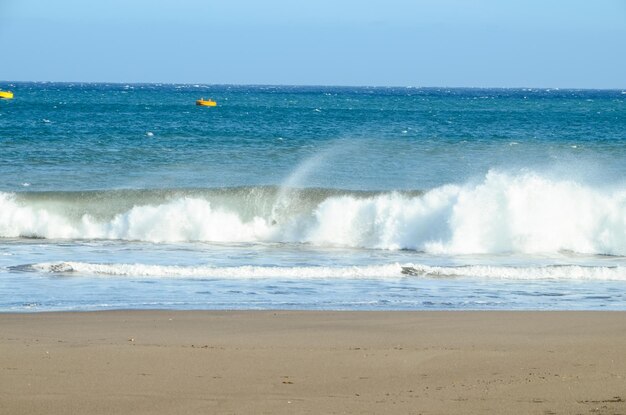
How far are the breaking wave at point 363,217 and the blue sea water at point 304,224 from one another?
4 cm

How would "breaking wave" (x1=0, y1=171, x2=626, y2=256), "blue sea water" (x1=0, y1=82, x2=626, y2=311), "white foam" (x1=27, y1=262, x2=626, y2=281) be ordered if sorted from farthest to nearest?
"breaking wave" (x1=0, y1=171, x2=626, y2=256), "white foam" (x1=27, y1=262, x2=626, y2=281), "blue sea water" (x1=0, y1=82, x2=626, y2=311)

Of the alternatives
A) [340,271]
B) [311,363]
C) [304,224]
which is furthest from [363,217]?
[311,363]

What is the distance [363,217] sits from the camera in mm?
20266

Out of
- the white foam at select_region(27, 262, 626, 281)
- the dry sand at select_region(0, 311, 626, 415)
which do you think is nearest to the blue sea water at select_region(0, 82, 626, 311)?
the white foam at select_region(27, 262, 626, 281)

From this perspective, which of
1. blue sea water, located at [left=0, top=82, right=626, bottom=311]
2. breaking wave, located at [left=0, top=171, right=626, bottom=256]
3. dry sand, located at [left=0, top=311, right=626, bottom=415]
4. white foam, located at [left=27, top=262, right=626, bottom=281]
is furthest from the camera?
breaking wave, located at [left=0, top=171, right=626, bottom=256]

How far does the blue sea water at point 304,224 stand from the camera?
12383 millimetres

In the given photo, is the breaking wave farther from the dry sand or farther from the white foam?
the dry sand

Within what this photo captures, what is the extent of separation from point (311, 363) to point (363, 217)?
12479 mm

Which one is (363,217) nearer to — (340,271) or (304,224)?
(304,224)

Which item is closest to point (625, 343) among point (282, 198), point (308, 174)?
point (282, 198)

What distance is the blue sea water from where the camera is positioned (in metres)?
12.4

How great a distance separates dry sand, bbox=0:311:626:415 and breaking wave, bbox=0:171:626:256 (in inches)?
322

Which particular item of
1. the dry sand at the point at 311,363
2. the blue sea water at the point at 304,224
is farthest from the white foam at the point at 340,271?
the dry sand at the point at 311,363

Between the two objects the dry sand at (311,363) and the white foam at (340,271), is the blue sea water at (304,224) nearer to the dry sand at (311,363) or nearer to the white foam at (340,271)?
the white foam at (340,271)
